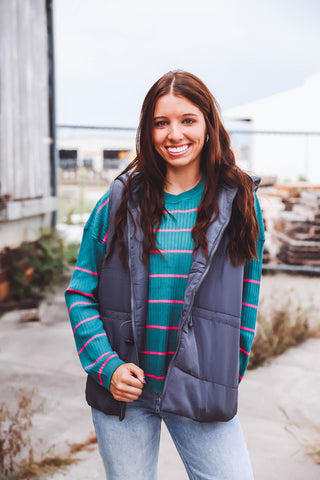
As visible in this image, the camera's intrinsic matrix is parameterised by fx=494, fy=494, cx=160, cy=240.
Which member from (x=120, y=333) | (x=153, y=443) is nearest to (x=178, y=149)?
(x=120, y=333)

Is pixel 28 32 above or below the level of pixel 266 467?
above

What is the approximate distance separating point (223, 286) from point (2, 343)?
138 inches

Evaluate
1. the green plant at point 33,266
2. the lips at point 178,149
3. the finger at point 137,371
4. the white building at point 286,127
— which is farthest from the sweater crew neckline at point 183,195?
the white building at point 286,127

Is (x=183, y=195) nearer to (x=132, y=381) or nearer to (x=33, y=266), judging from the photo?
(x=132, y=381)

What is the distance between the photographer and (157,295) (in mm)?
1431

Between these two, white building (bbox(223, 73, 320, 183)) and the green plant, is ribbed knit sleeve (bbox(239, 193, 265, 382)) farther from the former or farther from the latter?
white building (bbox(223, 73, 320, 183))

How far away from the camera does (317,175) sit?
639 inches

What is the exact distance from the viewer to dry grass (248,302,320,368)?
14.1 ft

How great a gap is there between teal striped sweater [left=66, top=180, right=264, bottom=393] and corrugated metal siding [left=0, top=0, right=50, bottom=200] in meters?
4.23

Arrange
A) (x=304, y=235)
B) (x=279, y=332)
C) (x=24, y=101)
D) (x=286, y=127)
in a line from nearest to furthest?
(x=279, y=332)
(x=24, y=101)
(x=304, y=235)
(x=286, y=127)

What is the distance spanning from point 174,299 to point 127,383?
10.6 inches

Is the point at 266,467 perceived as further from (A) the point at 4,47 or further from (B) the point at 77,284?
(A) the point at 4,47

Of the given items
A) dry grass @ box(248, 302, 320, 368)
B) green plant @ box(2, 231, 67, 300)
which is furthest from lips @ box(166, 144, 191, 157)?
green plant @ box(2, 231, 67, 300)

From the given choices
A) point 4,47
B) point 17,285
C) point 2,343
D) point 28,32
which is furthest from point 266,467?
point 28,32
